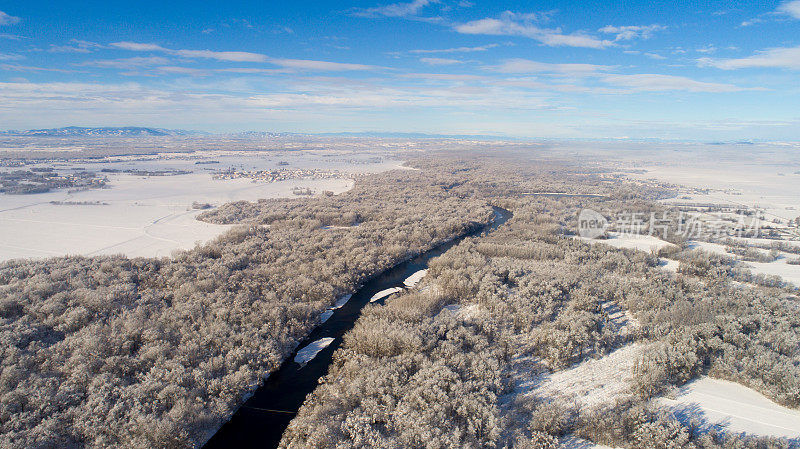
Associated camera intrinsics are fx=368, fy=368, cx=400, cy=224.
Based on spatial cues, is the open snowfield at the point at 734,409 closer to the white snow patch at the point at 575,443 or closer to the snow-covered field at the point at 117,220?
the white snow patch at the point at 575,443

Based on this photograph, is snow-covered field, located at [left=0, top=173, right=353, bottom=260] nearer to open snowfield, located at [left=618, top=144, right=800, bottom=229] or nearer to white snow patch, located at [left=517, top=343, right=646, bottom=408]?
white snow patch, located at [left=517, top=343, right=646, bottom=408]

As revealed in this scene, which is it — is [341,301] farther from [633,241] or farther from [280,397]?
[633,241]

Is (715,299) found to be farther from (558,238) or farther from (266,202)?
(266,202)

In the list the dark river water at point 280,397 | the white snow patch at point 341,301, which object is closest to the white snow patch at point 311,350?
the dark river water at point 280,397

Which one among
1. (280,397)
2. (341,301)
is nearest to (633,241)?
(341,301)

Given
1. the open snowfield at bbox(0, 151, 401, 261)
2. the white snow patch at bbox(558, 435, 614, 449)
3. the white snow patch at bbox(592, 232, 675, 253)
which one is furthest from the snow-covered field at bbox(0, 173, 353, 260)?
the white snow patch at bbox(592, 232, 675, 253)
